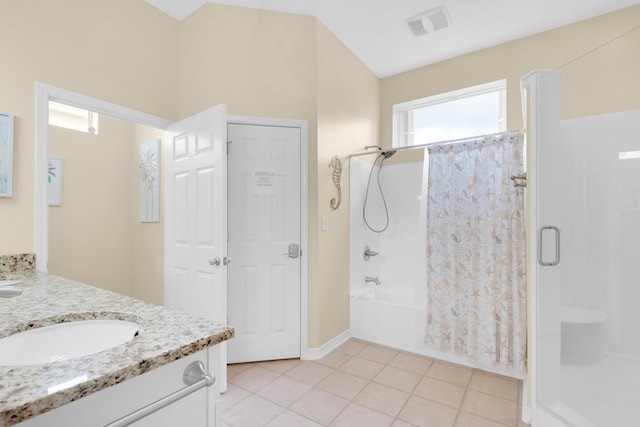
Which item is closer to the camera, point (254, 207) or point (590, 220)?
point (590, 220)

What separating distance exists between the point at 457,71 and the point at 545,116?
6.29 ft

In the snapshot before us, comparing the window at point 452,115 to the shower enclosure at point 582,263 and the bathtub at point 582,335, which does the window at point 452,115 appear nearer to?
the shower enclosure at point 582,263

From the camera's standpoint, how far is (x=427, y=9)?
258cm

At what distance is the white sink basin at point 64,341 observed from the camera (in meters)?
0.82

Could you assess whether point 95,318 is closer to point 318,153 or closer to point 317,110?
point 318,153

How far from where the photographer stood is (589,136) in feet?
5.21

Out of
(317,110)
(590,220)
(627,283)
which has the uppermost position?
(317,110)

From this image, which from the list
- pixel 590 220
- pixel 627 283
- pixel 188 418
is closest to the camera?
pixel 188 418

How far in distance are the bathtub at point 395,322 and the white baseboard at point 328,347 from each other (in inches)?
4.8

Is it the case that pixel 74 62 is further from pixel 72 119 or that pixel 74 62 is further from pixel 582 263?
pixel 582 263

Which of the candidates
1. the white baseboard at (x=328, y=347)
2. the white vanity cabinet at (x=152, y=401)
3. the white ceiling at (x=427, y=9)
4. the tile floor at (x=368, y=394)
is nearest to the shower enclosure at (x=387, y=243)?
the white baseboard at (x=328, y=347)

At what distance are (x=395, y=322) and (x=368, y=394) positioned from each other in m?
0.84

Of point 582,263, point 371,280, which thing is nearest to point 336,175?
point 371,280

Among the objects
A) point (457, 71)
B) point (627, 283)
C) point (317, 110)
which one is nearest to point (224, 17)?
point (317, 110)
